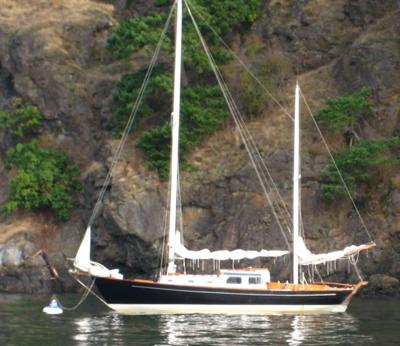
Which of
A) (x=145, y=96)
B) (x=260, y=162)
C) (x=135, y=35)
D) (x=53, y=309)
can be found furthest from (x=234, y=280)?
(x=135, y=35)

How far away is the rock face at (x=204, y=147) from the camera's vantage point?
65938mm

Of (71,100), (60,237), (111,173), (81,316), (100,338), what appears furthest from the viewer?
(71,100)

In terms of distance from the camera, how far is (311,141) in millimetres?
70250

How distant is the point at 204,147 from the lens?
71938 mm

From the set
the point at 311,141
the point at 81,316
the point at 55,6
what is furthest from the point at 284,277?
the point at 55,6

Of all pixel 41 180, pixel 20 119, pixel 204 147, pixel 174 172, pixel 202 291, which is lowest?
pixel 202 291

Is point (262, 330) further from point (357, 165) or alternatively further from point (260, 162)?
point (260, 162)

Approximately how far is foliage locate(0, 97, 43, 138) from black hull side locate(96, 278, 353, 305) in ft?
94.2

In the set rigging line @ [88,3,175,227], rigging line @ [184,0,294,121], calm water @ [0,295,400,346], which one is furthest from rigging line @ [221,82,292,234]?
calm water @ [0,295,400,346]

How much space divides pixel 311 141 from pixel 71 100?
19.9 m

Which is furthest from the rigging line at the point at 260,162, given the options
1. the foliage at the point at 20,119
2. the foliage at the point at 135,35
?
the foliage at the point at 20,119

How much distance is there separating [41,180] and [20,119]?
6.57 m

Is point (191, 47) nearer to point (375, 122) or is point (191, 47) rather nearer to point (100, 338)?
point (375, 122)

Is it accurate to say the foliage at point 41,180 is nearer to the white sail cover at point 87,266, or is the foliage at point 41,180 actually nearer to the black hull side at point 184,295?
the white sail cover at point 87,266
